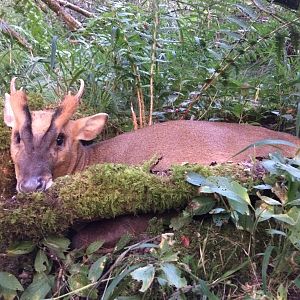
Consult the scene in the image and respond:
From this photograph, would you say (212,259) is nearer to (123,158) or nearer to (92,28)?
(123,158)

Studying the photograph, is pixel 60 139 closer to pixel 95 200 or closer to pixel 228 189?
pixel 95 200

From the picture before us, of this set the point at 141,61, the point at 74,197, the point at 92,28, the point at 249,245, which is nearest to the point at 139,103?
the point at 141,61

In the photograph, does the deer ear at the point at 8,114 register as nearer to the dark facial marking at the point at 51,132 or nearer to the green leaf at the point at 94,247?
the dark facial marking at the point at 51,132

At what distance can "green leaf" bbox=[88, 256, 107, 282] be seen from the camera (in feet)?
8.30

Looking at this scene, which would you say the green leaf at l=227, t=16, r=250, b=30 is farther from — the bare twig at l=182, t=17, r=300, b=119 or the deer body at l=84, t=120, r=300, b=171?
the deer body at l=84, t=120, r=300, b=171

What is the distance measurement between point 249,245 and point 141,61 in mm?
2151

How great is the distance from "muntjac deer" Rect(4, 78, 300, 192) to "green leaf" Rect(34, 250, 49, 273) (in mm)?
973

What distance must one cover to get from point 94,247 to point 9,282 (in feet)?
1.35

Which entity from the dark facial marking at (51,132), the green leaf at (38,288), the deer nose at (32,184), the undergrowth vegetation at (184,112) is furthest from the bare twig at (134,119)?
the green leaf at (38,288)

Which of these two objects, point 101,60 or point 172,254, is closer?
point 172,254

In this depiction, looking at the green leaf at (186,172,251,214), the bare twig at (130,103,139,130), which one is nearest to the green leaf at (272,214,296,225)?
the green leaf at (186,172,251,214)

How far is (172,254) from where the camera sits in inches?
93.1

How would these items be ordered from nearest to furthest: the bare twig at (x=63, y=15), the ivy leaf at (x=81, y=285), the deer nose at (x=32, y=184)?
the ivy leaf at (x=81, y=285)
the deer nose at (x=32, y=184)
the bare twig at (x=63, y=15)

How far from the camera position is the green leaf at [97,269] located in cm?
253
